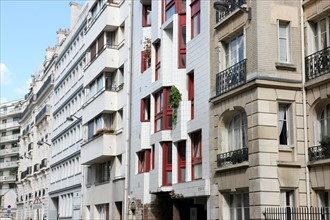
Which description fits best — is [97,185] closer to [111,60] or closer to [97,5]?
[111,60]

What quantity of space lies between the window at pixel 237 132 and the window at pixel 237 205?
5.49ft

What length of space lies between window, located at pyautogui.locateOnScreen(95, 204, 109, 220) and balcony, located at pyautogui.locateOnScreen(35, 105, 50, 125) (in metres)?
23.2

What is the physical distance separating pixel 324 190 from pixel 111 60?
1978cm

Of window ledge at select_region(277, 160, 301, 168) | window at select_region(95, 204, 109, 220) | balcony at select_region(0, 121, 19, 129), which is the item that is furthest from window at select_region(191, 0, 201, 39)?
balcony at select_region(0, 121, 19, 129)

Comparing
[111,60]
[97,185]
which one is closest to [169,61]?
[111,60]

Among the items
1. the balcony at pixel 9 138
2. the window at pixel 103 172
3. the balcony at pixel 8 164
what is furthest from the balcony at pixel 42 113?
the balcony at pixel 9 138

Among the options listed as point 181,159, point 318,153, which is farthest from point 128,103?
point 318,153

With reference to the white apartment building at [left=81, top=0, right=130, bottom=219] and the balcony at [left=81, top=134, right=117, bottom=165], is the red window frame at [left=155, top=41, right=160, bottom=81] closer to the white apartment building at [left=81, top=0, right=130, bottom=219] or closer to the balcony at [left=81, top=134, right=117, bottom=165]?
the white apartment building at [left=81, top=0, right=130, bottom=219]

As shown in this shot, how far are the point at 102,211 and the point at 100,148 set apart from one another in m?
5.08

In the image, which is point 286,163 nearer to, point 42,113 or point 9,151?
point 42,113

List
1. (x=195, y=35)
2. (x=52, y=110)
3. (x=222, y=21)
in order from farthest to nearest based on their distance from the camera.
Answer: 1. (x=52, y=110)
2. (x=195, y=35)
3. (x=222, y=21)

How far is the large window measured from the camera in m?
24.7

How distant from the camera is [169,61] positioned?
88.4 ft

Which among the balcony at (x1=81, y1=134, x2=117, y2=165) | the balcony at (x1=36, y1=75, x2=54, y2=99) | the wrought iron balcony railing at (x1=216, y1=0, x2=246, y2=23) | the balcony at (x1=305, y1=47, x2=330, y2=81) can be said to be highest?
the balcony at (x1=36, y1=75, x2=54, y2=99)
